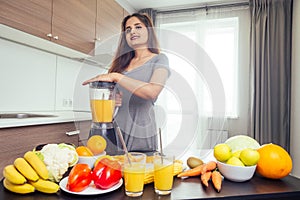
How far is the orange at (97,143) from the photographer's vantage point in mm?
714

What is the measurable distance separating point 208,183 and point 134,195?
0.25 m

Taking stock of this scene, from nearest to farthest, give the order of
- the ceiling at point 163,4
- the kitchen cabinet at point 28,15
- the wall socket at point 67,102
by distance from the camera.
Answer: the kitchen cabinet at point 28,15
the wall socket at point 67,102
the ceiling at point 163,4

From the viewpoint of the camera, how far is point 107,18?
250 cm

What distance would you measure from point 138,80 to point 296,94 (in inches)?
92.5

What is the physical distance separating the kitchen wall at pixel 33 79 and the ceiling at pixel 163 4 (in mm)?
1298

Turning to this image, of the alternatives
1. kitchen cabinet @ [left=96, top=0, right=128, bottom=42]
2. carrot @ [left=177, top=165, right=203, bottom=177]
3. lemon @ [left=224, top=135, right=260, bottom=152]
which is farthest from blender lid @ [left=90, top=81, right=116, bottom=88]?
kitchen cabinet @ [left=96, top=0, right=128, bottom=42]

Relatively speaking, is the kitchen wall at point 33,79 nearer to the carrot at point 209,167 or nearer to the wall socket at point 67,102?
the wall socket at point 67,102

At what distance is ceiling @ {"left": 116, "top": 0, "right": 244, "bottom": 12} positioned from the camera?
3.00 m

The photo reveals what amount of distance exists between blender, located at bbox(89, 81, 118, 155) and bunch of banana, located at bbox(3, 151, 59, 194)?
0.17 m

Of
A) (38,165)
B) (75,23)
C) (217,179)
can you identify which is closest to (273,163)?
(217,179)

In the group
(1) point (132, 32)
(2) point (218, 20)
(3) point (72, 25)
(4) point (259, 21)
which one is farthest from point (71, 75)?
(4) point (259, 21)

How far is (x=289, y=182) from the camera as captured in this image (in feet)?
2.42

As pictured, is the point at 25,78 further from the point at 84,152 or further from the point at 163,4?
the point at 163,4

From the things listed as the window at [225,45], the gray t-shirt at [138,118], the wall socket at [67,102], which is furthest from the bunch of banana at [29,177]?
the window at [225,45]
